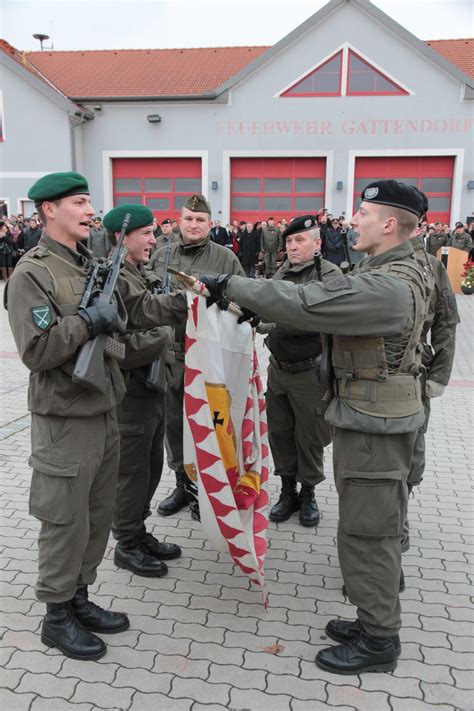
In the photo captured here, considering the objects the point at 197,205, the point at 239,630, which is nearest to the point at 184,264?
the point at 197,205

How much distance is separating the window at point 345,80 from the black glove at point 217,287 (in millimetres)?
20269

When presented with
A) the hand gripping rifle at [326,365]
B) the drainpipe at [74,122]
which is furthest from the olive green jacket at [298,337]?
the drainpipe at [74,122]

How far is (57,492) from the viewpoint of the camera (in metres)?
2.66

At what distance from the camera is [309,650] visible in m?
2.86

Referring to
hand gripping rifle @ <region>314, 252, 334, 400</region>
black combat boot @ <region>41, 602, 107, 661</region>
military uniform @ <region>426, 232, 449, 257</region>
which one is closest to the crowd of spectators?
military uniform @ <region>426, 232, 449, 257</region>

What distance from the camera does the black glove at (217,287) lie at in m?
2.87

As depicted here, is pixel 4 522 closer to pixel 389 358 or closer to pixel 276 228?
pixel 389 358

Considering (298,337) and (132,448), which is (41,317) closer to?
(132,448)

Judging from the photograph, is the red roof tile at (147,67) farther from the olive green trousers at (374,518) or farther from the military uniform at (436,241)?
the olive green trousers at (374,518)

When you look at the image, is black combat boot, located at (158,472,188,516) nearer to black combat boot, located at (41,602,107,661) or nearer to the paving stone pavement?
the paving stone pavement

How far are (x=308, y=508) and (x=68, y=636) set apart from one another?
200 cm

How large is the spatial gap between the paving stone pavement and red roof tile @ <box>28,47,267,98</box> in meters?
20.6

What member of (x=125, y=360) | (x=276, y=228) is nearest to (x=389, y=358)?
(x=125, y=360)

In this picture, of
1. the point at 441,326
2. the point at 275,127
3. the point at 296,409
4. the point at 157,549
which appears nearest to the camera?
the point at 157,549
